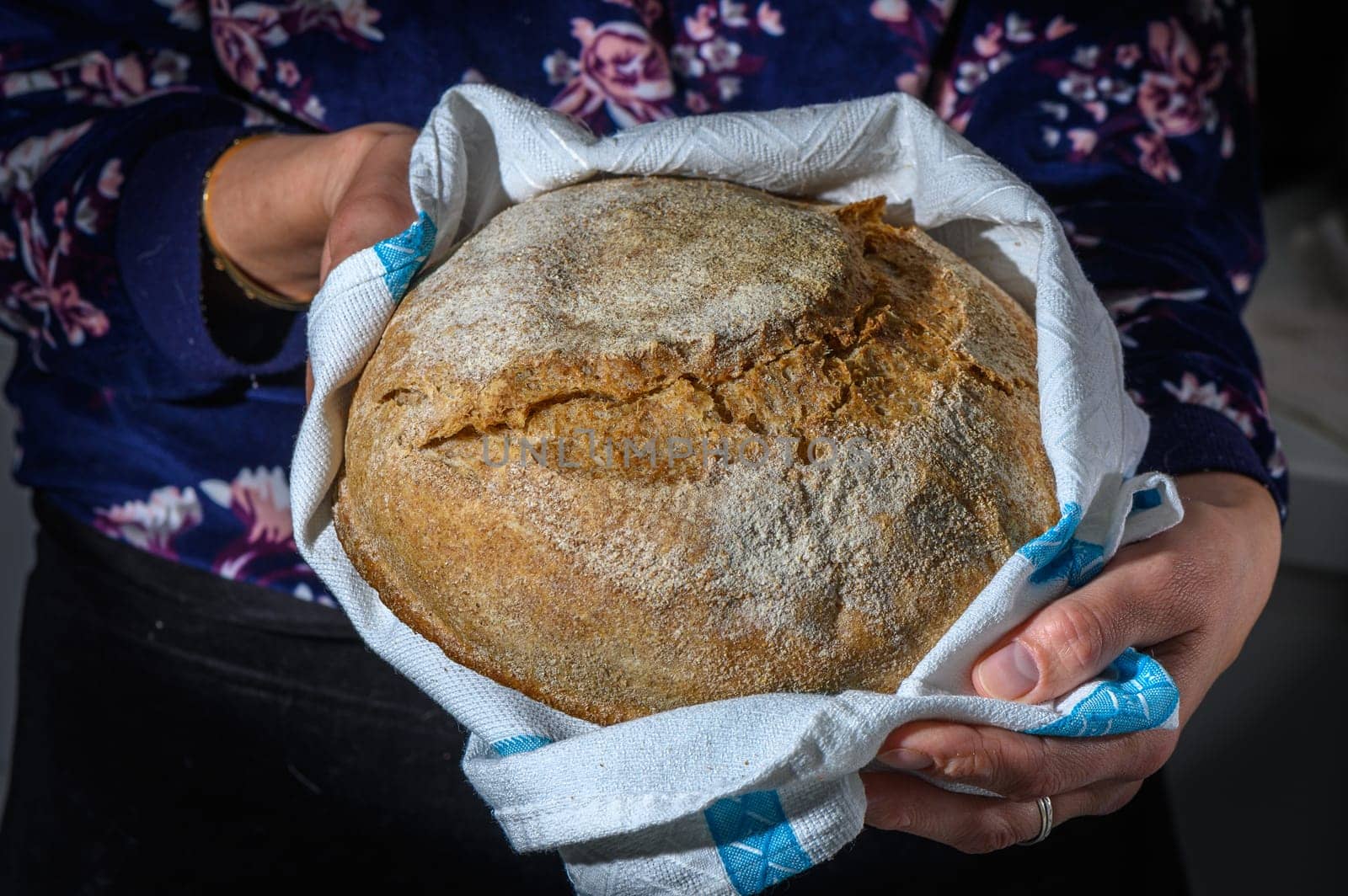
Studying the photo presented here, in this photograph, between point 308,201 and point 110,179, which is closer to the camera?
point 308,201

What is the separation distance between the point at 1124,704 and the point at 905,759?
0.15 m

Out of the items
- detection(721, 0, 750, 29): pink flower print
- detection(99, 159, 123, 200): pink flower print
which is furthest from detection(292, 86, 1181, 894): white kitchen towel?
detection(99, 159, 123, 200): pink flower print

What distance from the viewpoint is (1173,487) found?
752 mm

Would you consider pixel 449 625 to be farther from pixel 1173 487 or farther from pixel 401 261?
pixel 1173 487

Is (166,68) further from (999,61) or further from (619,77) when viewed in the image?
(999,61)

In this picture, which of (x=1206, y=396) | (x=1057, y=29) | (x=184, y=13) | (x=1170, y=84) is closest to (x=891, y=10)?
(x=1057, y=29)

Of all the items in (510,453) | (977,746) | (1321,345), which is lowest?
(1321,345)

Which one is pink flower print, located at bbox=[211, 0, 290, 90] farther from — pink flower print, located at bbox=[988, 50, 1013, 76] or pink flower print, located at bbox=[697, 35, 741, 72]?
pink flower print, located at bbox=[988, 50, 1013, 76]

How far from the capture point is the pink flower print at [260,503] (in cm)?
107

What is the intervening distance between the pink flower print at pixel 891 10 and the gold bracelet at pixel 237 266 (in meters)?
0.56

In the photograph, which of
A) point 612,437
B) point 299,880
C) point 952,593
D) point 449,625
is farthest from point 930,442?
point 299,880

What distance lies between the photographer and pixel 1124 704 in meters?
0.71

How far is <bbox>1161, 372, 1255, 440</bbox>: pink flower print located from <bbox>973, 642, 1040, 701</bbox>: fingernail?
381mm

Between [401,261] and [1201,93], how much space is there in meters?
0.83
